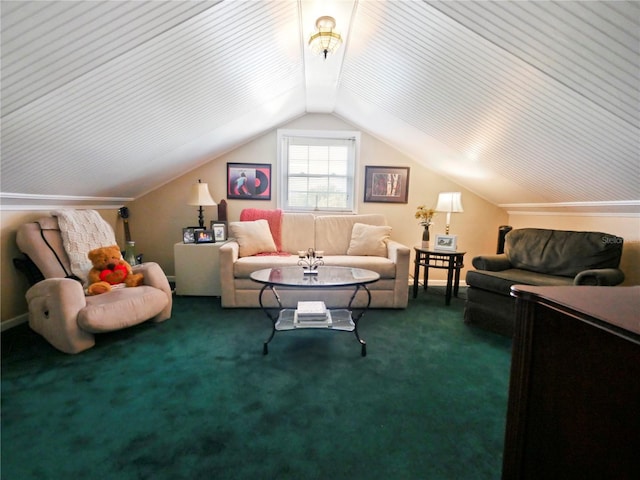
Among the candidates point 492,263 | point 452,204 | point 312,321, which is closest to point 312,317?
point 312,321

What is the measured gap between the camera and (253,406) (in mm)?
1521

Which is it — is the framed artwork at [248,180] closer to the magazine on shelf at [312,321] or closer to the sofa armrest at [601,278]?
the magazine on shelf at [312,321]

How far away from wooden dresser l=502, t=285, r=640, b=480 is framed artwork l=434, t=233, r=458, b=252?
238 cm

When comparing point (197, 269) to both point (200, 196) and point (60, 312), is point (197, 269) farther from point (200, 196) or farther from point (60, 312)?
point (60, 312)

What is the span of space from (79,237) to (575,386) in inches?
126

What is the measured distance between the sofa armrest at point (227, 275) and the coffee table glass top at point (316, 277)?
1.82 feet

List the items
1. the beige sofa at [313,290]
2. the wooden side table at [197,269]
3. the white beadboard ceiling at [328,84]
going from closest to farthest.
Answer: the white beadboard ceiling at [328,84]
the beige sofa at [313,290]
the wooden side table at [197,269]

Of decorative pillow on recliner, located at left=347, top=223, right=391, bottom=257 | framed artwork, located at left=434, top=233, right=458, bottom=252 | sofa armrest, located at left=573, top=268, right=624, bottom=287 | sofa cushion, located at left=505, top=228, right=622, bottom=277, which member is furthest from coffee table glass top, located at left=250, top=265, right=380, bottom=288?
sofa cushion, located at left=505, top=228, right=622, bottom=277

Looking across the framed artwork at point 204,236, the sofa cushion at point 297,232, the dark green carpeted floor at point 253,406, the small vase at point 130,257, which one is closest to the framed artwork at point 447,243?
the dark green carpeted floor at point 253,406

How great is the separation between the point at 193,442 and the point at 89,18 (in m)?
1.99

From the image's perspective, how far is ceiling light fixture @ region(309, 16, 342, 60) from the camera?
1.94 m

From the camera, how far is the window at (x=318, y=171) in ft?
12.9

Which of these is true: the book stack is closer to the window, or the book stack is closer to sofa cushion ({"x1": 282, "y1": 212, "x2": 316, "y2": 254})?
sofa cushion ({"x1": 282, "y1": 212, "x2": 316, "y2": 254})

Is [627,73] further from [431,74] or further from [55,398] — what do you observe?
[55,398]
